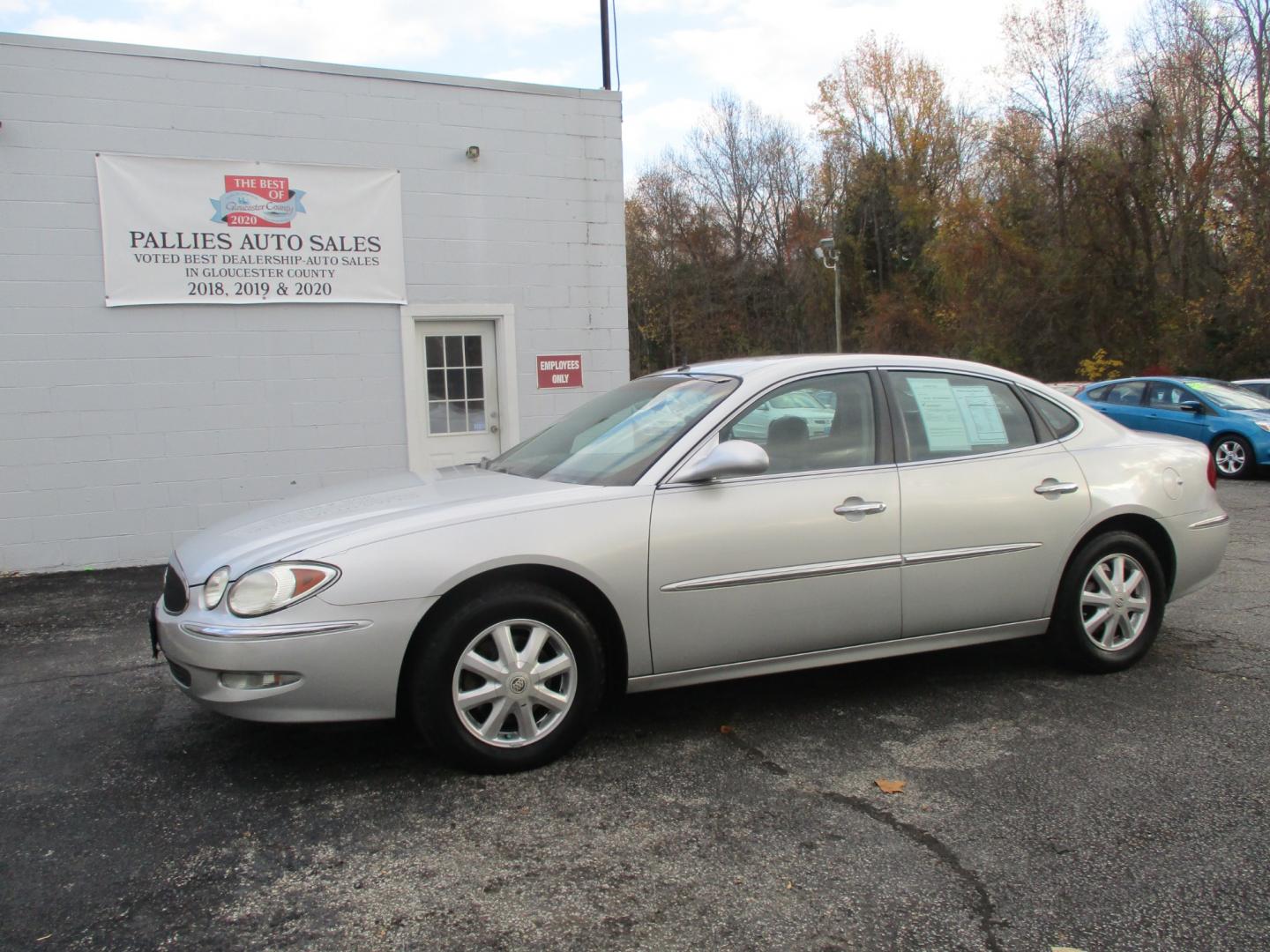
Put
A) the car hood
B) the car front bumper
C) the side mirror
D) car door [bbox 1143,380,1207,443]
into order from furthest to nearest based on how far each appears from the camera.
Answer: car door [bbox 1143,380,1207,443]
the side mirror
the car hood
the car front bumper

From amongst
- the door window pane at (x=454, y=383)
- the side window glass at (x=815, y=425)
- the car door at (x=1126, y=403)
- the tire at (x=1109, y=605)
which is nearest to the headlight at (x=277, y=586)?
the side window glass at (x=815, y=425)

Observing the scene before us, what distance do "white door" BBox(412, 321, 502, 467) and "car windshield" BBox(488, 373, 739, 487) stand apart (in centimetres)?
459

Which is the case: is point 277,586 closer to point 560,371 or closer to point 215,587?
point 215,587

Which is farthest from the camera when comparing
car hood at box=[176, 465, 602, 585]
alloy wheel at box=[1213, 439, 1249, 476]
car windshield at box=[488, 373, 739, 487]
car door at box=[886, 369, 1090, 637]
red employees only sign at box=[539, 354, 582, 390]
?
alloy wheel at box=[1213, 439, 1249, 476]

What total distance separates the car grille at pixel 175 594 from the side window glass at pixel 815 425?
6.92 feet

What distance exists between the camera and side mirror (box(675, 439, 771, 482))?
3770 mm

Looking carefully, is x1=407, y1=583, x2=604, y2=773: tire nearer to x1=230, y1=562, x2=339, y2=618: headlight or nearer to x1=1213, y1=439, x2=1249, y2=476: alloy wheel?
x1=230, y1=562, x2=339, y2=618: headlight

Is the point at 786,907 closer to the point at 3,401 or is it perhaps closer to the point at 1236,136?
the point at 3,401

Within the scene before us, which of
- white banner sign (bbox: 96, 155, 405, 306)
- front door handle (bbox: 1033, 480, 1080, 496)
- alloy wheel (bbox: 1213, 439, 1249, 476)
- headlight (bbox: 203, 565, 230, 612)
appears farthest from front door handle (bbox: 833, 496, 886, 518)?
alloy wheel (bbox: 1213, 439, 1249, 476)

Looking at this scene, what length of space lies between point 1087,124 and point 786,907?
29.6 meters

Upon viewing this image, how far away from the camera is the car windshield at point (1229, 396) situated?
42.9 feet

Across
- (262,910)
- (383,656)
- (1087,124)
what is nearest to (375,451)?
(383,656)

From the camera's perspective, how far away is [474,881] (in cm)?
285

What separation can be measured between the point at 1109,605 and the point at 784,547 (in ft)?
5.73
